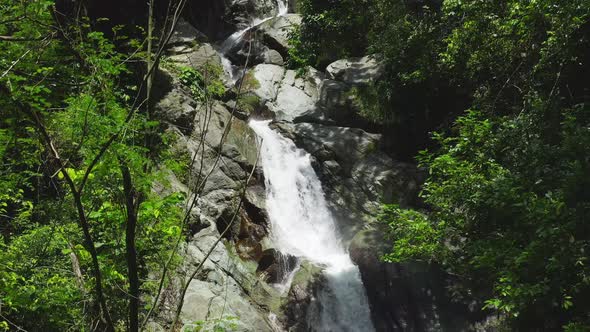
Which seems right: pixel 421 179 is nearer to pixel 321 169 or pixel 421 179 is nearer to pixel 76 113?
pixel 321 169

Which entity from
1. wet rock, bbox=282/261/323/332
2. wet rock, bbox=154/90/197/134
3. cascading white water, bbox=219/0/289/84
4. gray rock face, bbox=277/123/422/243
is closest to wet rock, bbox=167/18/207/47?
cascading white water, bbox=219/0/289/84

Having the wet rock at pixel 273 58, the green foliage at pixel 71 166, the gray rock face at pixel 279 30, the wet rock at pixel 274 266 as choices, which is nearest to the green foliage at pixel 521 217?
the wet rock at pixel 274 266

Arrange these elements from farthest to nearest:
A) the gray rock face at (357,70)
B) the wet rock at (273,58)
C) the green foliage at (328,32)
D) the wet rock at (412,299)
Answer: the wet rock at (273,58) < the green foliage at (328,32) < the gray rock face at (357,70) < the wet rock at (412,299)

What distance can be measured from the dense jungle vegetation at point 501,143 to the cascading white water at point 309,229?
7.60 ft

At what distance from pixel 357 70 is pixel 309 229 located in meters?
7.36

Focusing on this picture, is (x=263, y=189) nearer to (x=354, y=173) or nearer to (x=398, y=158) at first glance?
(x=354, y=173)

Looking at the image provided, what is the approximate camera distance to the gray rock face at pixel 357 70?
56.1 feet

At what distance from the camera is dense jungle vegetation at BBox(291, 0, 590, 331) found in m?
5.88

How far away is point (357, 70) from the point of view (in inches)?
706

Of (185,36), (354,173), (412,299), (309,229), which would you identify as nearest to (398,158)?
(354,173)

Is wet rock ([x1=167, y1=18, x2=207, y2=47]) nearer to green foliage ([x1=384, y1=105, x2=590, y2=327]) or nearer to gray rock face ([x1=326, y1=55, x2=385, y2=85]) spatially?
gray rock face ([x1=326, y1=55, x2=385, y2=85])

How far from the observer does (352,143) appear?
15586 millimetres

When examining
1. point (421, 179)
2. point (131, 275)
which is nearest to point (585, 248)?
point (131, 275)

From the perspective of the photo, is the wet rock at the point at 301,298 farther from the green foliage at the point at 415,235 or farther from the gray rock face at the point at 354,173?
the green foliage at the point at 415,235
